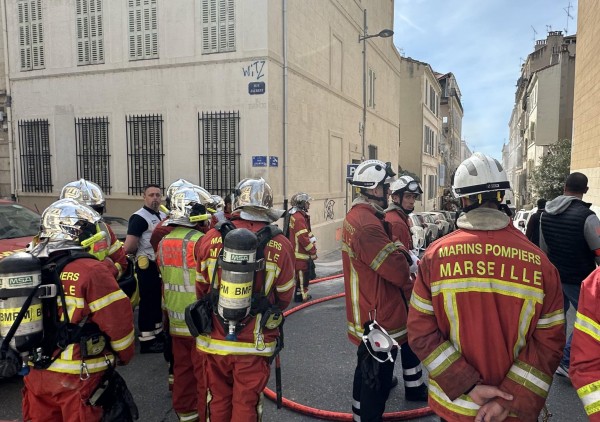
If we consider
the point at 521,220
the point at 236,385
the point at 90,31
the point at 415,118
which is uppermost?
the point at 415,118

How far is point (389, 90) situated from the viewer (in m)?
21.9

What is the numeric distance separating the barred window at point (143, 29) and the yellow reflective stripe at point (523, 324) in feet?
34.6

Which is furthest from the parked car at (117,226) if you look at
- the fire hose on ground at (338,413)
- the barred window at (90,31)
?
the barred window at (90,31)

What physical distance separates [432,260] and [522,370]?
2.05 ft

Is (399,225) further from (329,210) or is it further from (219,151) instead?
(329,210)

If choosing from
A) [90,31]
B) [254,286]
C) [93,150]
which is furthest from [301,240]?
[90,31]

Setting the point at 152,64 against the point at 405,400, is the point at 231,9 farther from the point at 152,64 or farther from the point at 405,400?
the point at 405,400

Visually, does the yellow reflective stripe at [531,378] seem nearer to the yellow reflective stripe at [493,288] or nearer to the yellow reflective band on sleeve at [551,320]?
the yellow reflective band on sleeve at [551,320]

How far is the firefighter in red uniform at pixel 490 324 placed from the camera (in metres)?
1.95

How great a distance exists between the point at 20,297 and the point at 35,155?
36.8 feet

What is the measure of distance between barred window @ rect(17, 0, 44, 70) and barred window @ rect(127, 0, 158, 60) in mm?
2869

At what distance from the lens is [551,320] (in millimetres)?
1978

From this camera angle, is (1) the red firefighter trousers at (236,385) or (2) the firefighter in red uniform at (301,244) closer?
(1) the red firefighter trousers at (236,385)

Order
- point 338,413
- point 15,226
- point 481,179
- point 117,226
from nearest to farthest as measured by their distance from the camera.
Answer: point 481,179, point 338,413, point 15,226, point 117,226
